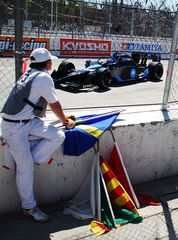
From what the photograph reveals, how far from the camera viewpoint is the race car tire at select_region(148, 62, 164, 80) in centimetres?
1228

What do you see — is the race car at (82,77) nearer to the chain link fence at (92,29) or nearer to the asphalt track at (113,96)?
the asphalt track at (113,96)

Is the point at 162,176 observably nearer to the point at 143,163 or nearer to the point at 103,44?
the point at 143,163

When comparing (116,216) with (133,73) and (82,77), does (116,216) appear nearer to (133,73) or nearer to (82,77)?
(82,77)


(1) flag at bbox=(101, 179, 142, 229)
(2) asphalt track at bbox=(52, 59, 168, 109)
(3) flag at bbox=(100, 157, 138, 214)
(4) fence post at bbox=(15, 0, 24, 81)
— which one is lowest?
(1) flag at bbox=(101, 179, 142, 229)

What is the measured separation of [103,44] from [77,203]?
17005 millimetres

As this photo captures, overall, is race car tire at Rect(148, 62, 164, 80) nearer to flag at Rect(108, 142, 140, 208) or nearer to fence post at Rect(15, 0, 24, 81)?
flag at Rect(108, 142, 140, 208)

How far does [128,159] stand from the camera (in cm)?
427

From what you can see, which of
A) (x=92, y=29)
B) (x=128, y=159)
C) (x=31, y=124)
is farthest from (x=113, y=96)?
(x=92, y=29)

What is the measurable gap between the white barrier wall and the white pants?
7.2 inches

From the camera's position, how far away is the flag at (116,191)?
3.74 m

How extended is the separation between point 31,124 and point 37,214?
0.88 metres

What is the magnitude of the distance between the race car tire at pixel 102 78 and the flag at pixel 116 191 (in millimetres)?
6632

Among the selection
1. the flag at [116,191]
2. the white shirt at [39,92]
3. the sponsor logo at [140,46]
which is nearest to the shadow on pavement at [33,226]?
the flag at [116,191]

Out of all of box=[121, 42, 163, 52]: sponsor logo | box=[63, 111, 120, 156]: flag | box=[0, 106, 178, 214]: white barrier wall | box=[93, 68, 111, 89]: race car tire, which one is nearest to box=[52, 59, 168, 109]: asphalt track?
box=[93, 68, 111, 89]: race car tire
